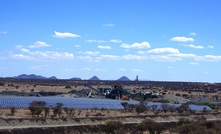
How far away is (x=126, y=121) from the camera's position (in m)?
64.0

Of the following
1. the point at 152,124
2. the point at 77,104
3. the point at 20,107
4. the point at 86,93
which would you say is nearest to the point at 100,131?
the point at 152,124

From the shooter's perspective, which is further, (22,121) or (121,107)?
(121,107)

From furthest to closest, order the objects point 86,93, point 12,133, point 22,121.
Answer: point 86,93 < point 22,121 < point 12,133

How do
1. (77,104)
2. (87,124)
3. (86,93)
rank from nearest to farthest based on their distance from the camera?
1. (87,124)
2. (77,104)
3. (86,93)

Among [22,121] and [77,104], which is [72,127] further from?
[77,104]

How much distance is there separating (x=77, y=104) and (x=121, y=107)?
984cm

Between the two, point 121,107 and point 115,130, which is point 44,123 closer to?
point 115,130

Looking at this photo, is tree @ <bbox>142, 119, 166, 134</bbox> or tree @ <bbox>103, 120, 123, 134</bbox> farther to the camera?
tree @ <bbox>142, 119, 166, 134</bbox>

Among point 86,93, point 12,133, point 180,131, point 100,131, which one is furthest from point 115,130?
point 86,93

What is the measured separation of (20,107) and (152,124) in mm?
31753

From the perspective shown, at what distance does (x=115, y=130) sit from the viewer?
5444cm

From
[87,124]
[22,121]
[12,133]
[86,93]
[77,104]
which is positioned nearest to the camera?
[12,133]

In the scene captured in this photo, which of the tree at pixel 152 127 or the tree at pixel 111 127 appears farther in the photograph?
the tree at pixel 152 127

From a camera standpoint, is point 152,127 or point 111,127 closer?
point 111,127
